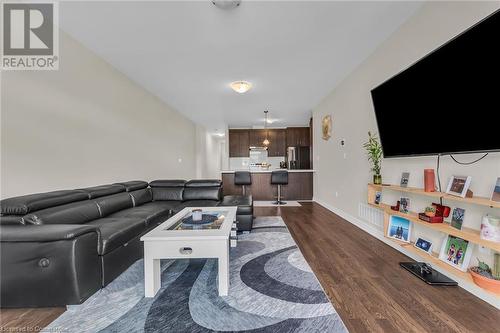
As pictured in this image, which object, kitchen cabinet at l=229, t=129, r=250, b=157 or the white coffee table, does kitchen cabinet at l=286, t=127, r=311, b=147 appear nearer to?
kitchen cabinet at l=229, t=129, r=250, b=157

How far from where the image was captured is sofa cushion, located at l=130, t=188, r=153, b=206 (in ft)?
10.7

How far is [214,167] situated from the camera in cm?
1203

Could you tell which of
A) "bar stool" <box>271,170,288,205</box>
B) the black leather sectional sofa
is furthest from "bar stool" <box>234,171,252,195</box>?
the black leather sectional sofa

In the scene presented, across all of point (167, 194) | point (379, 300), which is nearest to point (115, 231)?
point (167, 194)

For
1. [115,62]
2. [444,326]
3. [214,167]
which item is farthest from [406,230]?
[214,167]

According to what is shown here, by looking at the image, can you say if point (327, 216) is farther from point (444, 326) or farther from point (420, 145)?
point (444, 326)

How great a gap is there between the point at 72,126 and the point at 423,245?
14.3 feet

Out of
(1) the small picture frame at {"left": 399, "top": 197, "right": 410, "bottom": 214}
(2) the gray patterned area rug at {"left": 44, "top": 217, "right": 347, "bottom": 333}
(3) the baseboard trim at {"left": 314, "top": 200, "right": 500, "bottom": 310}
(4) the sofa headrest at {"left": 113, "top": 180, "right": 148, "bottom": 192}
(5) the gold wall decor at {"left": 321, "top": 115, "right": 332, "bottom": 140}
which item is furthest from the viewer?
(5) the gold wall decor at {"left": 321, "top": 115, "right": 332, "bottom": 140}

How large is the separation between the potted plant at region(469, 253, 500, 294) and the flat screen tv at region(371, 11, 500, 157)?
2.84 feet

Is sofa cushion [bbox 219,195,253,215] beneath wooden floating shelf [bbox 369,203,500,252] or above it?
beneath

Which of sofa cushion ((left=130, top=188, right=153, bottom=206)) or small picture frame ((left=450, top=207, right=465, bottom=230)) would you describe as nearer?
small picture frame ((left=450, top=207, right=465, bottom=230))

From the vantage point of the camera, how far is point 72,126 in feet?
9.11

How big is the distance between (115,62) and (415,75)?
4.11 meters

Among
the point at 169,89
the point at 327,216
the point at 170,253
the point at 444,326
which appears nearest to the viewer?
the point at 444,326
